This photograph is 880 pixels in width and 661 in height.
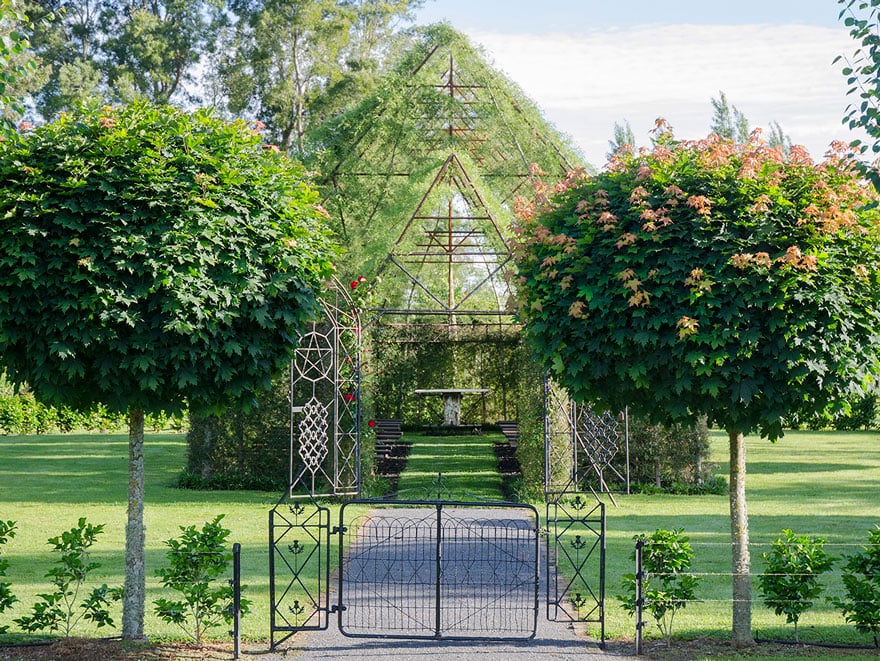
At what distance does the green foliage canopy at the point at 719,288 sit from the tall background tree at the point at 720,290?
0.04 ft

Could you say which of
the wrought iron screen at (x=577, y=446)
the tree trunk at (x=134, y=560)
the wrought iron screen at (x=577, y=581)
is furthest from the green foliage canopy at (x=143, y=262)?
the wrought iron screen at (x=577, y=446)

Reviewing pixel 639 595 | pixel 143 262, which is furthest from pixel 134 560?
pixel 639 595

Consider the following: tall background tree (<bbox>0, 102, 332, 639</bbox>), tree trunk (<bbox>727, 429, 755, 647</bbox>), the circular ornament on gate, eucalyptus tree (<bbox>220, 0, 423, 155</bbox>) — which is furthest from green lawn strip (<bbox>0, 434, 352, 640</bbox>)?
eucalyptus tree (<bbox>220, 0, 423, 155</bbox>)

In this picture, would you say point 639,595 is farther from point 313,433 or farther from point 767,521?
point 313,433

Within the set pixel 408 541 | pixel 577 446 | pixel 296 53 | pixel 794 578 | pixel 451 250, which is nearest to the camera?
pixel 794 578

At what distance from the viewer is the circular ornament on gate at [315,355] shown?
14.0 metres

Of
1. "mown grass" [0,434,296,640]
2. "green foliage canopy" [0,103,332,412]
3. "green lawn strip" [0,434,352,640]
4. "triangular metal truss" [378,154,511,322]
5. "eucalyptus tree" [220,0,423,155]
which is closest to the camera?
"green foliage canopy" [0,103,332,412]

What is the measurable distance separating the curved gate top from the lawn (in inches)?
41.7

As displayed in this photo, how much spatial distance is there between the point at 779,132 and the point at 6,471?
114 ft

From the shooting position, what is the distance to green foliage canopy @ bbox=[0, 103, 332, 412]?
6301 millimetres

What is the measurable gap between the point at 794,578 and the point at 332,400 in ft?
27.5

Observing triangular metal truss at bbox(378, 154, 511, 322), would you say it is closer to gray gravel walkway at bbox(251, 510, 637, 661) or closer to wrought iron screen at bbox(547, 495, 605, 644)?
wrought iron screen at bbox(547, 495, 605, 644)

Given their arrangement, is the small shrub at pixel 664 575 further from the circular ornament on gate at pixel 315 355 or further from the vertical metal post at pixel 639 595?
the circular ornament on gate at pixel 315 355

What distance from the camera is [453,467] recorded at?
18406 millimetres
